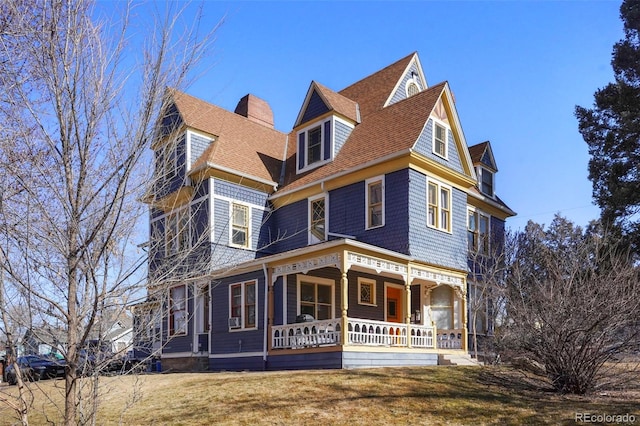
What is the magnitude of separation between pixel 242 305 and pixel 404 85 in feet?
36.0

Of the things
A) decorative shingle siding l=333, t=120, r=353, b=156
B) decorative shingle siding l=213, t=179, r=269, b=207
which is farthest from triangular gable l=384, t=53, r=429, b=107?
decorative shingle siding l=213, t=179, r=269, b=207

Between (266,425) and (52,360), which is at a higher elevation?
(52,360)

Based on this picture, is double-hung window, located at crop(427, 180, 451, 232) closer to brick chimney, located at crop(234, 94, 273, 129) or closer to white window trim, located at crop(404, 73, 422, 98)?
white window trim, located at crop(404, 73, 422, 98)

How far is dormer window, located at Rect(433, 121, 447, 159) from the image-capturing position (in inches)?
783

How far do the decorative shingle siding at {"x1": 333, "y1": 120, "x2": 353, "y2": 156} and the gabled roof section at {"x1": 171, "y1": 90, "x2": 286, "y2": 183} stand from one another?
10.1 feet

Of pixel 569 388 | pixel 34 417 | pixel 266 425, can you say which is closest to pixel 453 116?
pixel 569 388

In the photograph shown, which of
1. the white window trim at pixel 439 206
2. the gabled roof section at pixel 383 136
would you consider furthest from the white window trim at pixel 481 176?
the gabled roof section at pixel 383 136

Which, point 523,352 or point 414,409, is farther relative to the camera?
point 523,352

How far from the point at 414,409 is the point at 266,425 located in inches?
107

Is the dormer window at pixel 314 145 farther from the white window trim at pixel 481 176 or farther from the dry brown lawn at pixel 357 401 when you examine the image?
the dry brown lawn at pixel 357 401

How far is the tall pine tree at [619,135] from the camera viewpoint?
2444 cm

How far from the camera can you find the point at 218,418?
10.5 meters

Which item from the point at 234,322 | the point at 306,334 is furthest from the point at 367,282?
the point at 234,322

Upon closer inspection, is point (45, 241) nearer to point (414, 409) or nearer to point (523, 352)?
point (414, 409)
